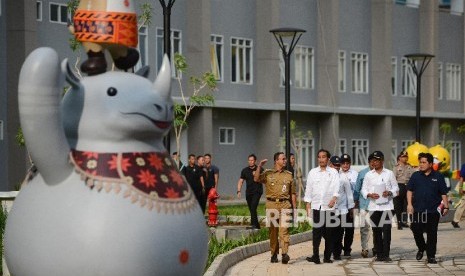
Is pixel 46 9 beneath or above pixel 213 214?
above

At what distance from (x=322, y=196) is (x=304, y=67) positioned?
31.3 m

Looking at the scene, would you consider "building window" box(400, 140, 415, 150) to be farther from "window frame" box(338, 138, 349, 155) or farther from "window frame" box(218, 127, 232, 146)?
"window frame" box(218, 127, 232, 146)

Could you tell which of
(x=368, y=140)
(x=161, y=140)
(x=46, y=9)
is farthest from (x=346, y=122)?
(x=161, y=140)

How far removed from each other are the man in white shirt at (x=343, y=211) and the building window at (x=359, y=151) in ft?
106

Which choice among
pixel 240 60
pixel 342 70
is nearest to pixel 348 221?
pixel 240 60

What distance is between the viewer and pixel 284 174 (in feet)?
68.4

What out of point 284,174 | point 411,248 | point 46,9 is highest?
point 46,9

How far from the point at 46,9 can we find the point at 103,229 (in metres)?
30.8

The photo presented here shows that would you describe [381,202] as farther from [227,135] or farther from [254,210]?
[227,135]

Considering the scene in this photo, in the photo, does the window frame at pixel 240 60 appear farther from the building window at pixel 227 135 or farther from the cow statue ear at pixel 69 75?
the cow statue ear at pixel 69 75

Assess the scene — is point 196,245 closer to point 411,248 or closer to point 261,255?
point 261,255

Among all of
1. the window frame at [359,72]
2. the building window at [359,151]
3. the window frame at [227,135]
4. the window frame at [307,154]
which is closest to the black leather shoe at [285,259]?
the window frame at [227,135]

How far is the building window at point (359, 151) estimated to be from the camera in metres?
55.5

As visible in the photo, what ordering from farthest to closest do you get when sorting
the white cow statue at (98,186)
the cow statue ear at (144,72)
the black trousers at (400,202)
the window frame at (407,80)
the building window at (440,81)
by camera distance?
the building window at (440,81) < the window frame at (407,80) < the black trousers at (400,202) < the cow statue ear at (144,72) < the white cow statue at (98,186)
